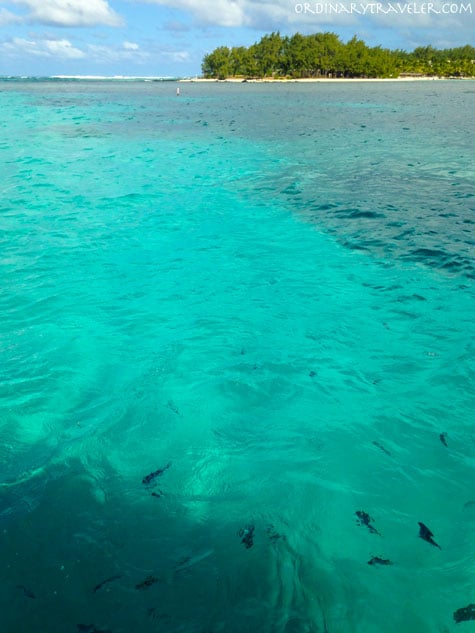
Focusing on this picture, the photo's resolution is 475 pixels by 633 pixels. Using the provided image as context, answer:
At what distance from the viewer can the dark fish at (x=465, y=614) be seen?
388 cm

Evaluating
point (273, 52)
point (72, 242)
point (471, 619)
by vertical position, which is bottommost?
point (471, 619)

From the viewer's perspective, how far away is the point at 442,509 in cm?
496

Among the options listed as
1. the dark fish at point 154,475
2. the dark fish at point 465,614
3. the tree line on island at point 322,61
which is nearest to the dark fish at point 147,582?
the dark fish at point 154,475

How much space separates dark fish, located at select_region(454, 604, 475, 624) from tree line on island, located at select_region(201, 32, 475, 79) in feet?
638

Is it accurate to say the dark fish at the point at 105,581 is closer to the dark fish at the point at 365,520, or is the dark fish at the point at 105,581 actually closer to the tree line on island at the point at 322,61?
the dark fish at the point at 365,520

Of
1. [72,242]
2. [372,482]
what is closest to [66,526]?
[372,482]

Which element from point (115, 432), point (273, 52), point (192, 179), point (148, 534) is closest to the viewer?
point (148, 534)

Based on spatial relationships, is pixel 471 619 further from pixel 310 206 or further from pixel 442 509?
pixel 310 206

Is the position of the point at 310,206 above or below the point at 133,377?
above

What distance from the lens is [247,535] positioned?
15.0ft

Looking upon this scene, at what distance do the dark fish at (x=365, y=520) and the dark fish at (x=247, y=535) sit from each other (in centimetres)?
120

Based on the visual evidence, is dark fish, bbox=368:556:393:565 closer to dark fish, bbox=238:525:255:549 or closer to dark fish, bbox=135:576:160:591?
dark fish, bbox=238:525:255:549

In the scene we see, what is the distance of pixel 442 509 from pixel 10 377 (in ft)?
21.3

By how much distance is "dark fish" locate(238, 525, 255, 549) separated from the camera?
449 centimetres
